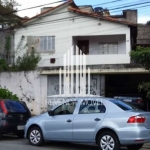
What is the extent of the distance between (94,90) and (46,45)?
723 cm

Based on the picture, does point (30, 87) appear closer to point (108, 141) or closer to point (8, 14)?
point (8, 14)

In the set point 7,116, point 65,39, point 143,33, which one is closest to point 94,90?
point 65,39

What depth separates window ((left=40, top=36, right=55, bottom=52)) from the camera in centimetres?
2652

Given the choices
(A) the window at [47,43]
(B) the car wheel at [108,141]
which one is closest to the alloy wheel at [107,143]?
(B) the car wheel at [108,141]

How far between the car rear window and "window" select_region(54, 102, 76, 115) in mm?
2566

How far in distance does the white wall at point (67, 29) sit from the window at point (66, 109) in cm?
1471

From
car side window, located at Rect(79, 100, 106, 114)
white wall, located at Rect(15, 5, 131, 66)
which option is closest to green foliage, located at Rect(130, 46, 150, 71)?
car side window, located at Rect(79, 100, 106, 114)

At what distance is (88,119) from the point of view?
9.87m

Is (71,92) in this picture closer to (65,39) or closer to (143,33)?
(65,39)

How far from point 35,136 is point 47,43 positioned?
16.2 m

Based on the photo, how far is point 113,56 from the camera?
24000 mm

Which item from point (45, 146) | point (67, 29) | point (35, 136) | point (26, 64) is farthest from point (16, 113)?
point (67, 29)

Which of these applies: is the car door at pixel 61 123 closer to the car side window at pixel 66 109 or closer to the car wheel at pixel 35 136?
the car side window at pixel 66 109

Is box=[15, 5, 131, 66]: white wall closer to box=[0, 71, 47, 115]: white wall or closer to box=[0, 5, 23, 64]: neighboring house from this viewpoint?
box=[0, 5, 23, 64]: neighboring house
